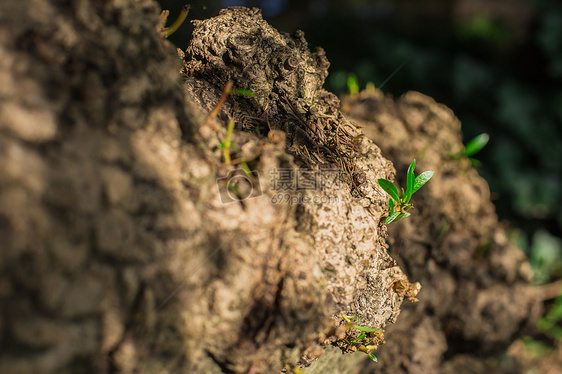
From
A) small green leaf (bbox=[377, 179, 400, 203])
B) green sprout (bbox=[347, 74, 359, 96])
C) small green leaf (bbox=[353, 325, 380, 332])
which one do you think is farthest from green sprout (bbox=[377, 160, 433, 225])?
green sprout (bbox=[347, 74, 359, 96])

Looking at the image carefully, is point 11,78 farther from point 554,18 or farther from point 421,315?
point 554,18

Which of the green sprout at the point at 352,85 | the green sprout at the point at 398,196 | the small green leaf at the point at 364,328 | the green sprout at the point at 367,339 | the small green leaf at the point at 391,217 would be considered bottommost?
the green sprout at the point at 367,339

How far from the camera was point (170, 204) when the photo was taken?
1104 mm

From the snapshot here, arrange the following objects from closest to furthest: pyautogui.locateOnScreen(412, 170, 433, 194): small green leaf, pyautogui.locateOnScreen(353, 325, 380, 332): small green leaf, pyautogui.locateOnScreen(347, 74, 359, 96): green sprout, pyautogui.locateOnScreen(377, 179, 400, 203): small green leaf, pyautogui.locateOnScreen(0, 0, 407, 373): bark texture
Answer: pyautogui.locateOnScreen(0, 0, 407, 373): bark texture < pyautogui.locateOnScreen(353, 325, 380, 332): small green leaf < pyautogui.locateOnScreen(377, 179, 400, 203): small green leaf < pyautogui.locateOnScreen(412, 170, 433, 194): small green leaf < pyautogui.locateOnScreen(347, 74, 359, 96): green sprout

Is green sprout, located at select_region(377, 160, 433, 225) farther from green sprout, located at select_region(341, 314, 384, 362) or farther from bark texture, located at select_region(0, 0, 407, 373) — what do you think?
green sprout, located at select_region(341, 314, 384, 362)

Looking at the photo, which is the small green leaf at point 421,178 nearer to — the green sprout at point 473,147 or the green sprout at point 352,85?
the green sprout at point 473,147

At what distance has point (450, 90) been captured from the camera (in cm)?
411

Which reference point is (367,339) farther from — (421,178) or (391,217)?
(421,178)

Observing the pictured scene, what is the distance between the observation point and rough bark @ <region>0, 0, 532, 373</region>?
850 mm

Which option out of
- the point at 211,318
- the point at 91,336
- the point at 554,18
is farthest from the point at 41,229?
the point at 554,18

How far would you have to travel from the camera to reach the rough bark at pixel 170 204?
85 centimetres

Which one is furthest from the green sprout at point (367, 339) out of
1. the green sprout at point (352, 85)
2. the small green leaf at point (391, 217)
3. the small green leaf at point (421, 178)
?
the green sprout at point (352, 85)

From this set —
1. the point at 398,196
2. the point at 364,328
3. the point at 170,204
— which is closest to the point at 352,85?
the point at 398,196

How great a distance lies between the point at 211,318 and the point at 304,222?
1.53 ft
